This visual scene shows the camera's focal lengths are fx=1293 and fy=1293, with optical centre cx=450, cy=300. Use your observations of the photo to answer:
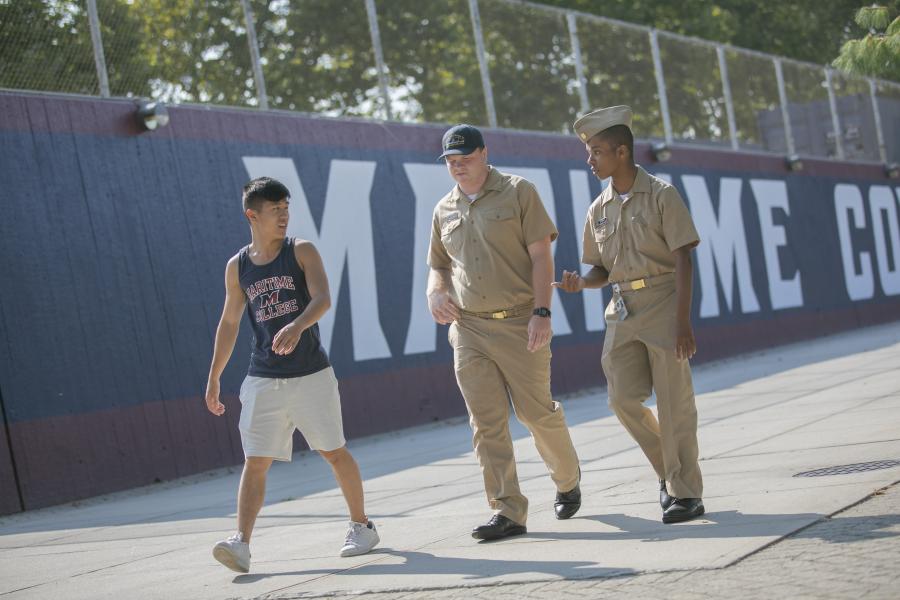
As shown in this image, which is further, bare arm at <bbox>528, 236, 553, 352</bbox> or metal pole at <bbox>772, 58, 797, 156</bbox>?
metal pole at <bbox>772, 58, 797, 156</bbox>

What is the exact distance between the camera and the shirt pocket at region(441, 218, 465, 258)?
619 centimetres

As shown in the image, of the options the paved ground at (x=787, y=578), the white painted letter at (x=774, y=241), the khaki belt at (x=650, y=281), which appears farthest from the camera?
the white painted letter at (x=774, y=241)

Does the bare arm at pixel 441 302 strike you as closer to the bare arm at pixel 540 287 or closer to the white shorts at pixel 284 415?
the bare arm at pixel 540 287

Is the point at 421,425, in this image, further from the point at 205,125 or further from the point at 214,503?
the point at 214,503

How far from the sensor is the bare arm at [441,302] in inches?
243

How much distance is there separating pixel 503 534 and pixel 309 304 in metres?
1.37

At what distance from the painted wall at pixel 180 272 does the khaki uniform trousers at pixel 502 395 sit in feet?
16.7

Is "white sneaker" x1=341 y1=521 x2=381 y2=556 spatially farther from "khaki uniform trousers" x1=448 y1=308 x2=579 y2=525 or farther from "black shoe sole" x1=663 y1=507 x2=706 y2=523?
"black shoe sole" x1=663 y1=507 x2=706 y2=523

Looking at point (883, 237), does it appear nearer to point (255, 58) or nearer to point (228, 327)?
point (255, 58)

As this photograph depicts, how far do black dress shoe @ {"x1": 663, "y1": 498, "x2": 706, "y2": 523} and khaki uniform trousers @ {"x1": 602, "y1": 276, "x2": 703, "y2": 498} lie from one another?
0.10 ft

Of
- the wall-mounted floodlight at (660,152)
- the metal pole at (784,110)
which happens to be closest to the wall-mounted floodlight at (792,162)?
the metal pole at (784,110)

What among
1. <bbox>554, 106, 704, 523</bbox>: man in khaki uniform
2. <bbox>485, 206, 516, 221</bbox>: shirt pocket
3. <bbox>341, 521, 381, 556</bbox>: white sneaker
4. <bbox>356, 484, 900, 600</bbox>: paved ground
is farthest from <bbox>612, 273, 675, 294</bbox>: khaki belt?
<bbox>341, 521, 381, 556</bbox>: white sneaker

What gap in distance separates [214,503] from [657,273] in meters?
4.35

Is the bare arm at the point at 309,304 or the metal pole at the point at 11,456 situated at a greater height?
the bare arm at the point at 309,304
